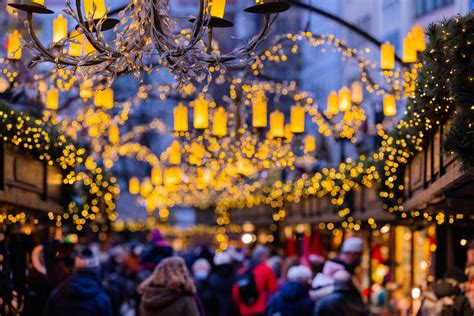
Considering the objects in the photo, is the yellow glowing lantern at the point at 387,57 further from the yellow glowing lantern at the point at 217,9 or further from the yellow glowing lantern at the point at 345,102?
the yellow glowing lantern at the point at 217,9

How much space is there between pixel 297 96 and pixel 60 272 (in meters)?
4.62

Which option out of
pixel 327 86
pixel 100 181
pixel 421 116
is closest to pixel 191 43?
pixel 421 116

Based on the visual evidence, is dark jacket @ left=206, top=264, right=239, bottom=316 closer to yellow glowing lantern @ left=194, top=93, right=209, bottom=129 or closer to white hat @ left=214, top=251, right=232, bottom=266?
white hat @ left=214, top=251, right=232, bottom=266

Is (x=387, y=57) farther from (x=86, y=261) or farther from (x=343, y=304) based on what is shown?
(x=86, y=261)

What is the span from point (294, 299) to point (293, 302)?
0.15ft

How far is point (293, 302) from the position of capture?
18.6 m

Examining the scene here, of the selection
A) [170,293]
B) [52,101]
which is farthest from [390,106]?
[170,293]

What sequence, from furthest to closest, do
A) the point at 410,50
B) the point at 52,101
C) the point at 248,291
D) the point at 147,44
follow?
the point at 248,291
the point at 52,101
the point at 410,50
the point at 147,44

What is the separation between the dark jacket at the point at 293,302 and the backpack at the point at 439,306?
3321 millimetres

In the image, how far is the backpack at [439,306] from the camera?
49.1 feet

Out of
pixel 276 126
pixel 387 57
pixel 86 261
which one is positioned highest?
pixel 387 57

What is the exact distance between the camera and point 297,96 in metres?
20.5

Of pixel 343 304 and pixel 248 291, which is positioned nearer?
pixel 343 304

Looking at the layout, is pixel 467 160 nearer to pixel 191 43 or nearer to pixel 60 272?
pixel 191 43
